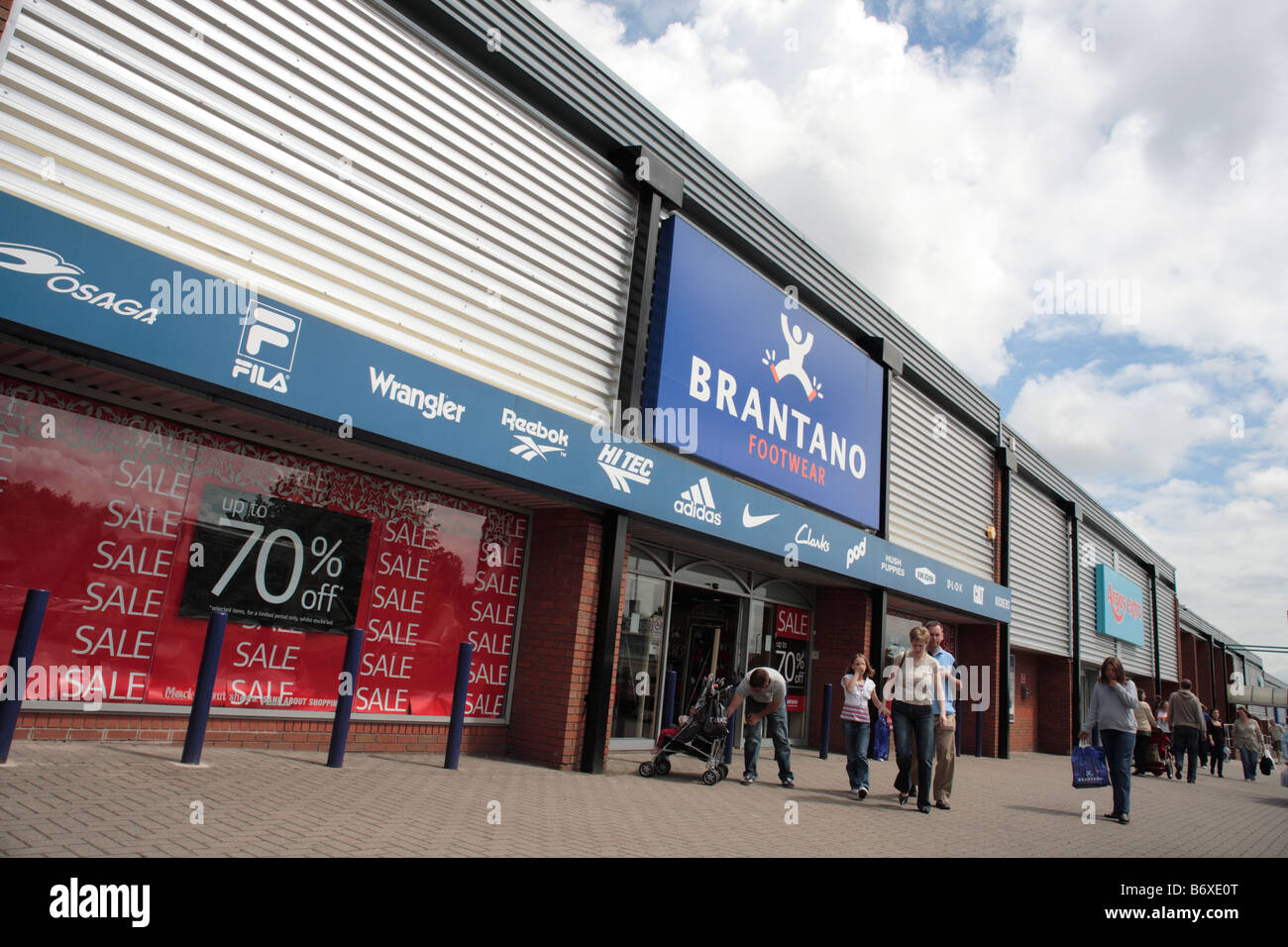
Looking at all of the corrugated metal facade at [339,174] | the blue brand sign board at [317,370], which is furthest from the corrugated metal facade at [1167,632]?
the corrugated metal facade at [339,174]

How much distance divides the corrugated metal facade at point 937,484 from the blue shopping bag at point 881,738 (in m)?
3.11

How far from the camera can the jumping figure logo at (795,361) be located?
11.2m

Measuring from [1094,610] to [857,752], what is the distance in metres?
18.6

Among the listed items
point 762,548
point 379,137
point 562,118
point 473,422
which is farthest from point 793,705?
point 379,137

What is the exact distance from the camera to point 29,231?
462cm

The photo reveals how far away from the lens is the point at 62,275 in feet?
15.5

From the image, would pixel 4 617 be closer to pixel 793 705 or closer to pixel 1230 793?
pixel 793 705

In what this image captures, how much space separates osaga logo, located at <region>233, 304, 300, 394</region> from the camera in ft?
18.3

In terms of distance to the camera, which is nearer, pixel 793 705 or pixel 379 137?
pixel 379 137

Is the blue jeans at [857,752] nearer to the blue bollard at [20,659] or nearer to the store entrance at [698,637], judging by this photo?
the store entrance at [698,637]

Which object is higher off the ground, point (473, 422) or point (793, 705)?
point (473, 422)

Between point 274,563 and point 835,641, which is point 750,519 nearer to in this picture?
point 835,641
